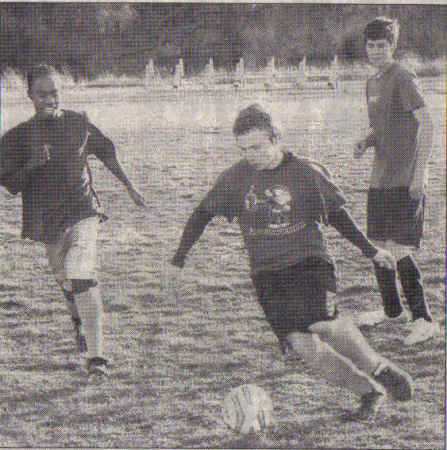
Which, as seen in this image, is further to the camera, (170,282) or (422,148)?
(170,282)

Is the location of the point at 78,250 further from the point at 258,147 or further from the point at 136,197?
the point at 258,147

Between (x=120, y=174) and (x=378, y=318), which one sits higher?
(x=120, y=174)

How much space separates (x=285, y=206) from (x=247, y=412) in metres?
0.89

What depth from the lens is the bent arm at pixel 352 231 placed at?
107 inches

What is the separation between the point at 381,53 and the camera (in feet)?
10.1

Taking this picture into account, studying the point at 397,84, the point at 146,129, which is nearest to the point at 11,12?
the point at 146,129

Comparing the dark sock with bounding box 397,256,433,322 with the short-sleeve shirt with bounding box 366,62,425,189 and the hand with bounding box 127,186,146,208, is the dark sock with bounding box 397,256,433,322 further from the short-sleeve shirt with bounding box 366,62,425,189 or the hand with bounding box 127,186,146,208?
the hand with bounding box 127,186,146,208

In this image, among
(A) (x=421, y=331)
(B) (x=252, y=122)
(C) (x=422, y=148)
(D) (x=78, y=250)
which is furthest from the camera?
(A) (x=421, y=331)

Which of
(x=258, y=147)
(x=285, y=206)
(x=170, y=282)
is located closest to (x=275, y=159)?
(x=258, y=147)

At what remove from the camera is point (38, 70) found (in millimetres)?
2959

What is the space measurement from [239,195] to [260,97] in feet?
2.26

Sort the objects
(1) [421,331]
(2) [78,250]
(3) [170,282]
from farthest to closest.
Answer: (3) [170,282] < (1) [421,331] < (2) [78,250]

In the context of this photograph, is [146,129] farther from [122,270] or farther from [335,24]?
[335,24]

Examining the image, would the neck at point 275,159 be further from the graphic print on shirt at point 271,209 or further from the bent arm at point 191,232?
the bent arm at point 191,232
